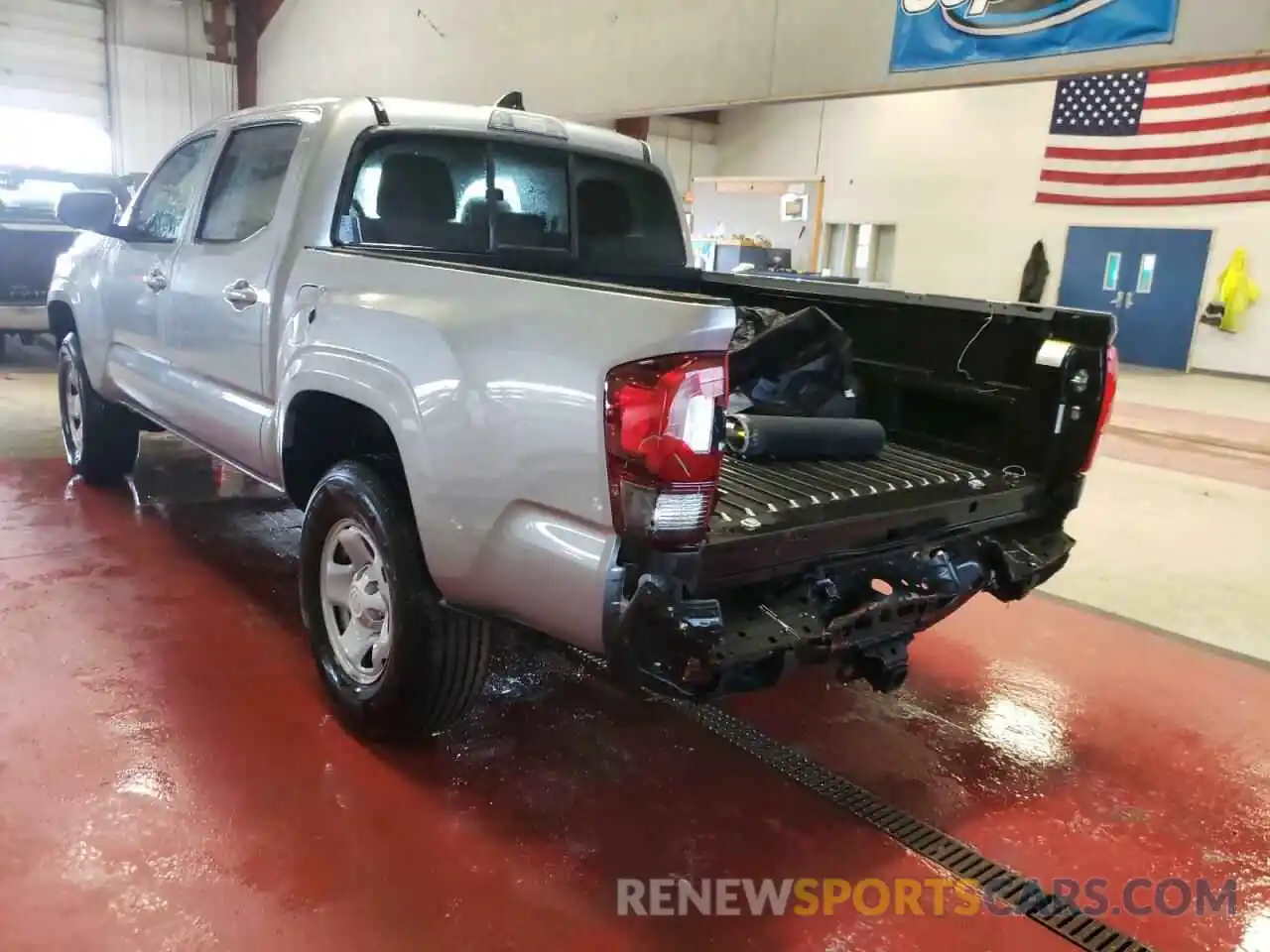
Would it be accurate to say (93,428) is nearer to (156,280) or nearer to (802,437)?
(156,280)

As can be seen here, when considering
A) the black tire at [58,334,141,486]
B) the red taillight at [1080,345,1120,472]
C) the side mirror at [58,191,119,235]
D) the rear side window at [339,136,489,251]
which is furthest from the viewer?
the black tire at [58,334,141,486]

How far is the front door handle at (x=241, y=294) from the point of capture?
3182 mm

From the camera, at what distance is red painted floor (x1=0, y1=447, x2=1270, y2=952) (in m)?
2.19

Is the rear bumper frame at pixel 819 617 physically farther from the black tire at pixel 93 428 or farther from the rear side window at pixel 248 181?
the black tire at pixel 93 428

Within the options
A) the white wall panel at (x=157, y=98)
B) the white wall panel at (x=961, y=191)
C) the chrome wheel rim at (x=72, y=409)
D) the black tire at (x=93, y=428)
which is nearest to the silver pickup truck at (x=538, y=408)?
the black tire at (x=93, y=428)

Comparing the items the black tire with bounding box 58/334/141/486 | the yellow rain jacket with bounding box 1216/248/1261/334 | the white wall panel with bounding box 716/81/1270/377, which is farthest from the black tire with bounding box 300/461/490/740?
the yellow rain jacket with bounding box 1216/248/1261/334

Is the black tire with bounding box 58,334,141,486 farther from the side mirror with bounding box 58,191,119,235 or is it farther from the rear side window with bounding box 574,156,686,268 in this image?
the rear side window with bounding box 574,156,686,268

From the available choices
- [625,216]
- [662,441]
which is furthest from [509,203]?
[662,441]

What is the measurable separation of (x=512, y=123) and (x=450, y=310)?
141cm

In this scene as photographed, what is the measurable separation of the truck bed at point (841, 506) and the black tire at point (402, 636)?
2.51 ft

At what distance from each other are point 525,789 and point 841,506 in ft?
3.74

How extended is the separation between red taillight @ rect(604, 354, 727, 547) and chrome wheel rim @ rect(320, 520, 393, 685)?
921mm

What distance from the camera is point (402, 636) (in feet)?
8.34

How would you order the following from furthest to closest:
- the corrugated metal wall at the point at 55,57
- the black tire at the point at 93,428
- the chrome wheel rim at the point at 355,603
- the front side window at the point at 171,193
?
the corrugated metal wall at the point at 55,57
the black tire at the point at 93,428
the front side window at the point at 171,193
the chrome wheel rim at the point at 355,603
